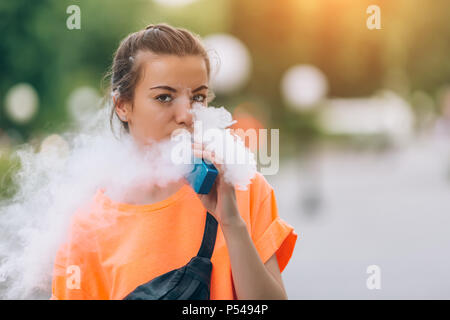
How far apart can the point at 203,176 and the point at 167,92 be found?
0.39 metres

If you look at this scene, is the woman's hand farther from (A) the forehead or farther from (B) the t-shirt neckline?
(A) the forehead

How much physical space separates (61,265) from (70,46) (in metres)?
13.9

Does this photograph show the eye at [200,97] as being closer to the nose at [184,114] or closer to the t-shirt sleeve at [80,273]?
the nose at [184,114]

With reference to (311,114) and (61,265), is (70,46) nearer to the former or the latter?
(311,114)

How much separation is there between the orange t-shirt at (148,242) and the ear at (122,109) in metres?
0.37

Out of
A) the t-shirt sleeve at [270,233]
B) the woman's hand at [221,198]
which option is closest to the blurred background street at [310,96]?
the woman's hand at [221,198]

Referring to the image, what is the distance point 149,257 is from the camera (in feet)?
6.56

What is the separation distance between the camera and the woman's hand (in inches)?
74.8

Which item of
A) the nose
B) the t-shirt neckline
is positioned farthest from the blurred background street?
the nose

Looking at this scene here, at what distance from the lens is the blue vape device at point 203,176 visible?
1.89 m

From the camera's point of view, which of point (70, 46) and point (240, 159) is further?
point (70, 46)

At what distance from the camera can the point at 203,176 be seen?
1.90 metres
